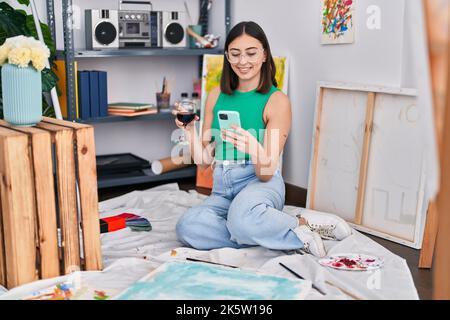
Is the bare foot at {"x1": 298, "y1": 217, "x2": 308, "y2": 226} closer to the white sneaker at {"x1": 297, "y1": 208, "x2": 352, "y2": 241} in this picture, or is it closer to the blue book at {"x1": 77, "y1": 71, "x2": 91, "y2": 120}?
the white sneaker at {"x1": 297, "y1": 208, "x2": 352, "y2": 241}

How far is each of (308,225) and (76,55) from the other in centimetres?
159

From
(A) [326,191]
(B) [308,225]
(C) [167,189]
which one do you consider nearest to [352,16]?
(A) [326,191]

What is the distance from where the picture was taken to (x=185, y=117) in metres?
2.17

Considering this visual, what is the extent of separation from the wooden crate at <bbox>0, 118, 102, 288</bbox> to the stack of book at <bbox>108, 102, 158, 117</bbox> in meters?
1.45

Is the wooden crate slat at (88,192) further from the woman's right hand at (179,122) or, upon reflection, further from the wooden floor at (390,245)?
the wooden floor at (390,245)

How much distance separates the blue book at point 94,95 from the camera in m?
3.26

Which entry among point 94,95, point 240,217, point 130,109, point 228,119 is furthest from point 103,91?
point 240,217

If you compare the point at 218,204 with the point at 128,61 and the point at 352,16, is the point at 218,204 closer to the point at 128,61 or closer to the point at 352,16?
the point at 352,16

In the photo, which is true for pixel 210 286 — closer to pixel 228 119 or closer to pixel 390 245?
pixel 228 119

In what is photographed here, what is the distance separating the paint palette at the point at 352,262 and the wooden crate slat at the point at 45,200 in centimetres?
90

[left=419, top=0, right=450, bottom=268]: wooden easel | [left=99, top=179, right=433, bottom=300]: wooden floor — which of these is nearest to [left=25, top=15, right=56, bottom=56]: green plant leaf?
[left=99, top=179, right=433, bottom=300]: wooden floor

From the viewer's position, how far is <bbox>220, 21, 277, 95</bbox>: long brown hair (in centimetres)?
227

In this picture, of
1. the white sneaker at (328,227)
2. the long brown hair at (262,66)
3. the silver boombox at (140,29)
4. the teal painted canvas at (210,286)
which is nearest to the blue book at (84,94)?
the silver boombox at (140,29)

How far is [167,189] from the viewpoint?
10.9ft
